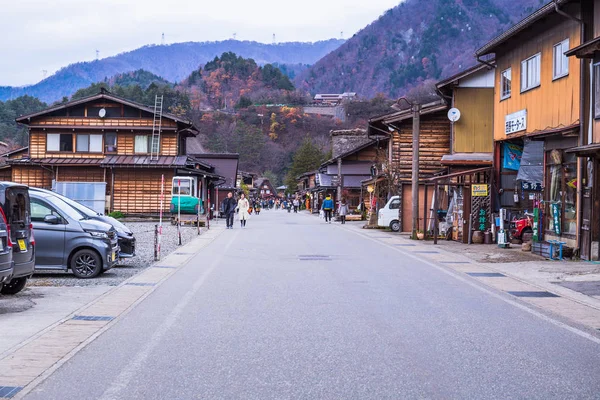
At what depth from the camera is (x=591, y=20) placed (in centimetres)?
1894

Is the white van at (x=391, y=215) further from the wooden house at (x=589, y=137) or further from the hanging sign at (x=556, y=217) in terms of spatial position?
the wooden house at (x=589, y=137)

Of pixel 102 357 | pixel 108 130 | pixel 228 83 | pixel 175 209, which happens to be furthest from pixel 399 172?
pixel 228 83

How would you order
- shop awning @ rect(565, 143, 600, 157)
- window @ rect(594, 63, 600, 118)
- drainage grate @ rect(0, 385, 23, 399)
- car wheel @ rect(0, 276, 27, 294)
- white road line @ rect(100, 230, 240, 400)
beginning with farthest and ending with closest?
window @ rect(594, 63, 600, 118) < shop awning @ rect(565, 143, 600, 157) < car wheel @ rect(0, 276, 27, 294) < white road line @ rect(100, 230, 240, 400) < drainage grate @ rect(0, 385, 23, 399)

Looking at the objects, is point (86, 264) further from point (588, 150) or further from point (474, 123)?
point (474, 123)

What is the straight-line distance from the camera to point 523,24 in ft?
71.7

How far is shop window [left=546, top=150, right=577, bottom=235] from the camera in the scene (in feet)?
63.8

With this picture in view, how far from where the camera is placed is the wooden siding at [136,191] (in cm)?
4781

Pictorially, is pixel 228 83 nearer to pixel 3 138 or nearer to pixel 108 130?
pixel 3 138

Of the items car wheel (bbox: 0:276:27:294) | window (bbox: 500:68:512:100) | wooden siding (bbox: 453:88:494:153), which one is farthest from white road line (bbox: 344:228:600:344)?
wooden siding (bbox: 453:88:494:153)

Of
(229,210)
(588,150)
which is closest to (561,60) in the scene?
(588,150)

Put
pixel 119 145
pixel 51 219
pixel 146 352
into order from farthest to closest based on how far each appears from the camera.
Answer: pixel 119 145 < pixel 51 219 < pixel 146 352

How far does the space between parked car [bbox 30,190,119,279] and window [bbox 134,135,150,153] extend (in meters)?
34.7

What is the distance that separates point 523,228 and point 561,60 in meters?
6.18

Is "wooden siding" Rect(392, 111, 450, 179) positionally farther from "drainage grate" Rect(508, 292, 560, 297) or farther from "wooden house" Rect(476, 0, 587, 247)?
"drainage grate" Rect(508, 292, 560, 297)
